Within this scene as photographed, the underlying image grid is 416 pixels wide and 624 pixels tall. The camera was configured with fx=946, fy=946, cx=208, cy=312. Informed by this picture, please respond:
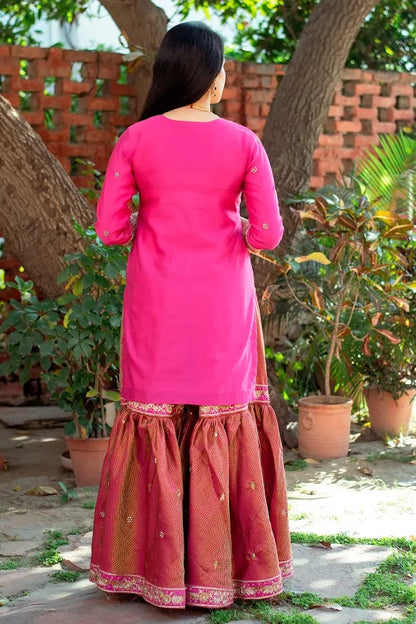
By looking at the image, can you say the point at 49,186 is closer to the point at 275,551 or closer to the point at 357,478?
the point at 357,478

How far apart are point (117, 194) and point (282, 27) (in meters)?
5.45

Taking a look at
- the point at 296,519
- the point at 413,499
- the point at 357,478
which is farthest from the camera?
the point at 357,478

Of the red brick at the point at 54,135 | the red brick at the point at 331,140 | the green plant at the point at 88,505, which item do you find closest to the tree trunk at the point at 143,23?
the red brick at the point at 54,135

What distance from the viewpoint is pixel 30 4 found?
816 centimetres

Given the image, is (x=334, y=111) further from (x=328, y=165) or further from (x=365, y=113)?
(x=328, y=165)

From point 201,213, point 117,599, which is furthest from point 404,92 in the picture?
point 117,599

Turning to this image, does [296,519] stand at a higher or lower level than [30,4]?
lower

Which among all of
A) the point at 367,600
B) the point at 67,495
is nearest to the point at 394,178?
the point at 67,495

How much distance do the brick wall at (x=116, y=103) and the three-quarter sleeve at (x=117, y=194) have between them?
317cm

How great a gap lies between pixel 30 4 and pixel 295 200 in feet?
13.1

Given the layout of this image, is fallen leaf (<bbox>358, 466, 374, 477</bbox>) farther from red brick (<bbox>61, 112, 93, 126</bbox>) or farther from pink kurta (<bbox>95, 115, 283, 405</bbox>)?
red brick (<bbox>61, 112, 93, 126</bbox>)

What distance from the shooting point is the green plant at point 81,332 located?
4.32m

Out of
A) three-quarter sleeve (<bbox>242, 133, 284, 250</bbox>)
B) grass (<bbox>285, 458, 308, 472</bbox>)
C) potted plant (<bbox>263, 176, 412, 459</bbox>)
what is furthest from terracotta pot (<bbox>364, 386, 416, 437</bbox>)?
three-quarter sleeve (<bbox>242, 133, 284, 250</bbox>)

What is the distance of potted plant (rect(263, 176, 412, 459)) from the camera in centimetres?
483
